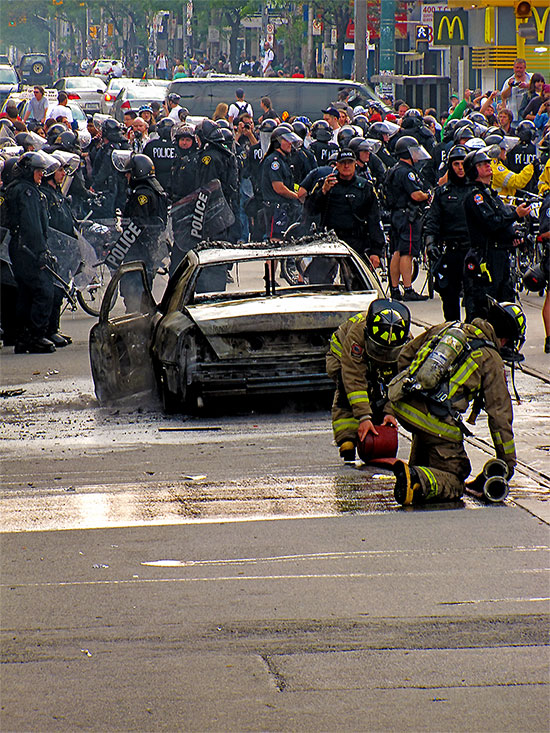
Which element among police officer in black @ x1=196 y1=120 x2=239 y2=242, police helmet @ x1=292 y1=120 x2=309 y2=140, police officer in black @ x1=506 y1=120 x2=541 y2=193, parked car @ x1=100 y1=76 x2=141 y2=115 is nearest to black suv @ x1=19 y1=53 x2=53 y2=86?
parked car @ x1=100 y1=76 x2=141 y2=115

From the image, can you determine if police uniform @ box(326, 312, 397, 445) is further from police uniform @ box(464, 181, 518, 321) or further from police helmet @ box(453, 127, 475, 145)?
police helmet @ box(453, 127, 475, 145)

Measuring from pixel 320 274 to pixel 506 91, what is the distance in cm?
1243

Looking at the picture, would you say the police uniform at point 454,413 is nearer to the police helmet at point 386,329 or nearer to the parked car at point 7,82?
the police helmet at point 386,329

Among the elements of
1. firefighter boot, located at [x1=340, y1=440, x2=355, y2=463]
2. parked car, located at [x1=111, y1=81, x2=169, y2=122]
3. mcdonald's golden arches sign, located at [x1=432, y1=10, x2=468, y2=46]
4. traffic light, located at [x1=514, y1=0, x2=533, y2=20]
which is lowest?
firefighter boot, located at [x1=340, y1=440, x2=355, y2=463]

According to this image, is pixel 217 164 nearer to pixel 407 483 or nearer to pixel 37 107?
pixel 407 483

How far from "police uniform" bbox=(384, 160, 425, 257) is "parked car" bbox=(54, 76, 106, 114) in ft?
99.5

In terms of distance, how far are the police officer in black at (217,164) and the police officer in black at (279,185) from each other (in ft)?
2.47

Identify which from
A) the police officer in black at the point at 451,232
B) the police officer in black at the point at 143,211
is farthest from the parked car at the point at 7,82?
the police officer in black at the point at 451,232

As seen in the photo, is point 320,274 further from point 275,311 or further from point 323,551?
point 323,551

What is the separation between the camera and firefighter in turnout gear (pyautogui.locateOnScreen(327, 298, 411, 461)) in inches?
309

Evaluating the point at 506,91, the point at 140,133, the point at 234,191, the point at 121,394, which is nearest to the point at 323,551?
the point at 121,394

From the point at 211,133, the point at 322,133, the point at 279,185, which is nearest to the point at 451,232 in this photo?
the point at 211,133

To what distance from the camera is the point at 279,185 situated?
730 inches

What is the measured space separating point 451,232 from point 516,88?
1819cm
